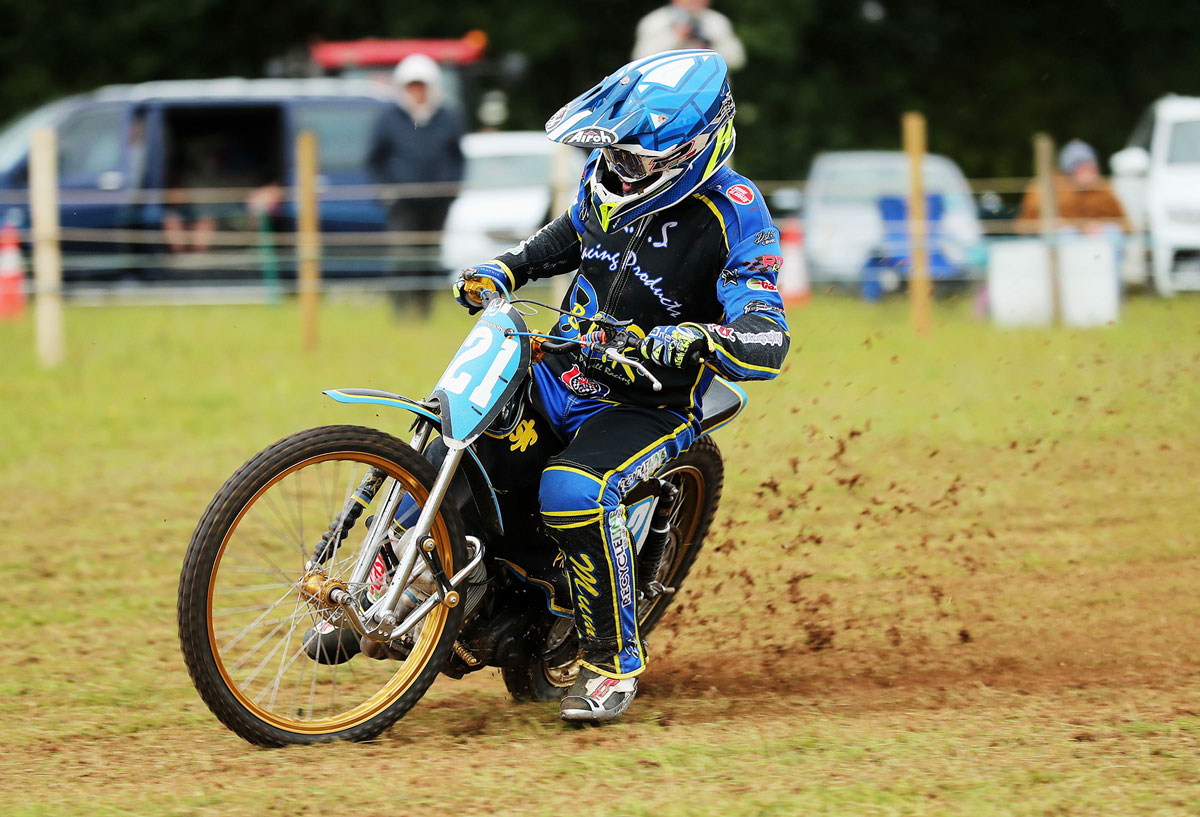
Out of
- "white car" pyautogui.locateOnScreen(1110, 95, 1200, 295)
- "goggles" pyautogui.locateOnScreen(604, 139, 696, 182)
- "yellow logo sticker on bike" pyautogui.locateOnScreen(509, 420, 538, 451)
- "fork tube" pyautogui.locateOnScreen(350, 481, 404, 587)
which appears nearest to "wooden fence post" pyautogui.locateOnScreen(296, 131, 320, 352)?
"white car" pyautogui.locateOnScreen(1110, 95, 1200, 295)

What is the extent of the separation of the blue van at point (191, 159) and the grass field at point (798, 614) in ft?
18.3

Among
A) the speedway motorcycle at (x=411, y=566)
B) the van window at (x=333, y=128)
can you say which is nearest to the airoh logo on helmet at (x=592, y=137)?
the speedway motorcycle at (x=411, y=566)

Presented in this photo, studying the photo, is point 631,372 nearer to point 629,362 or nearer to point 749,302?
point 629,362

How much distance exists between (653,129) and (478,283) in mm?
755

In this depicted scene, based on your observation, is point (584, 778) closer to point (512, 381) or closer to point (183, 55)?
point (512, 381)

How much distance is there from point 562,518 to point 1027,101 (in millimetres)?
26718

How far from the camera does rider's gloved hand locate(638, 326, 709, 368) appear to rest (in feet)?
→ 13.6

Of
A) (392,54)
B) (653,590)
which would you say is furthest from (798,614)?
(392,54)

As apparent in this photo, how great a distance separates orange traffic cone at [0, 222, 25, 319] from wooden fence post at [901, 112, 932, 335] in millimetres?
9673

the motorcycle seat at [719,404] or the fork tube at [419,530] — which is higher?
the motorcycle seat at [719,404]

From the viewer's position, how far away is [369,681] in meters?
5.18

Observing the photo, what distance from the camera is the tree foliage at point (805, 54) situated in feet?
91.4

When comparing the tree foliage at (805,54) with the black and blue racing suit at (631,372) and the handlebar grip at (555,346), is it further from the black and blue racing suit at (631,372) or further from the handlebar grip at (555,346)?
the handlebar grip at (555,346)

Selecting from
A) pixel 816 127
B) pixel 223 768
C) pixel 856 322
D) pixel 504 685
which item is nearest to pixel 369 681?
pixel 504 685
